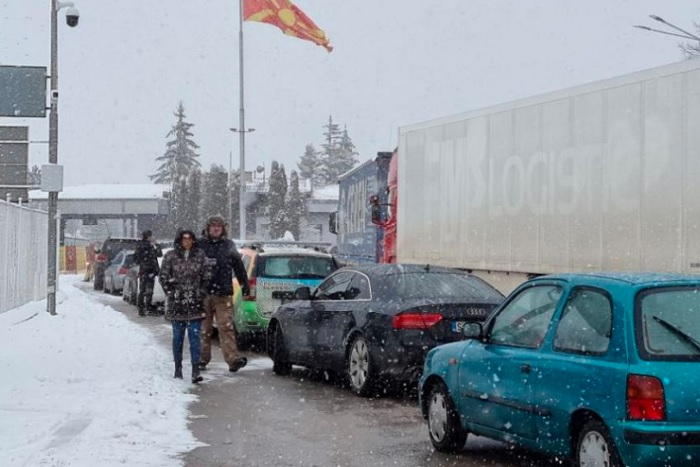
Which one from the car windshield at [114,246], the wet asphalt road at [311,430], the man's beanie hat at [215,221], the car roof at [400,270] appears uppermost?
the man's beanie hat at [215,221]

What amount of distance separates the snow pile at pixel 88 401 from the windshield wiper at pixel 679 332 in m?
3.52

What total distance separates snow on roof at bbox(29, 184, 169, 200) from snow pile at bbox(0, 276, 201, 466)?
75.2 meters

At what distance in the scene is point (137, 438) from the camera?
8.89 metres

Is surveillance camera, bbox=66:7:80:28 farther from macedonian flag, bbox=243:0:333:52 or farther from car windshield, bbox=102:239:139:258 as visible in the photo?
car windshield, bbox=102:239:139:258

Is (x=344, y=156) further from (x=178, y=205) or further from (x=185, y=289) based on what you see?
(x=185, y=289)

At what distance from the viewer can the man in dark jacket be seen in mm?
23750

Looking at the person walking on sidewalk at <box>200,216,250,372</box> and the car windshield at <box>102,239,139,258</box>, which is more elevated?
the car windshield at <box>102,239,139,258</box>

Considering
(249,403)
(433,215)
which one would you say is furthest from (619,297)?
(433,215)

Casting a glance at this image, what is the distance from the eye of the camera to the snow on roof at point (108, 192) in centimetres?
9344

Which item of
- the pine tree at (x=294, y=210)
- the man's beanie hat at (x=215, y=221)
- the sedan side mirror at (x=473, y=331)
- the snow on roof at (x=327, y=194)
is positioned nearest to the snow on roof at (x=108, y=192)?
the pine tree at (x=294, y=210)

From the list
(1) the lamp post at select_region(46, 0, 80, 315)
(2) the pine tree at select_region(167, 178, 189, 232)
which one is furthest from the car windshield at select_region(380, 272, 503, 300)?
(2) the pine tree at select_region(167, 178, 189, 232)

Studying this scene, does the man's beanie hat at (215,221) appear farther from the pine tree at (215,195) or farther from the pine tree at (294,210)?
the pine tree at (215,195)

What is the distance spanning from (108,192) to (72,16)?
7514 cm

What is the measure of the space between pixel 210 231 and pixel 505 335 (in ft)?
23.1
